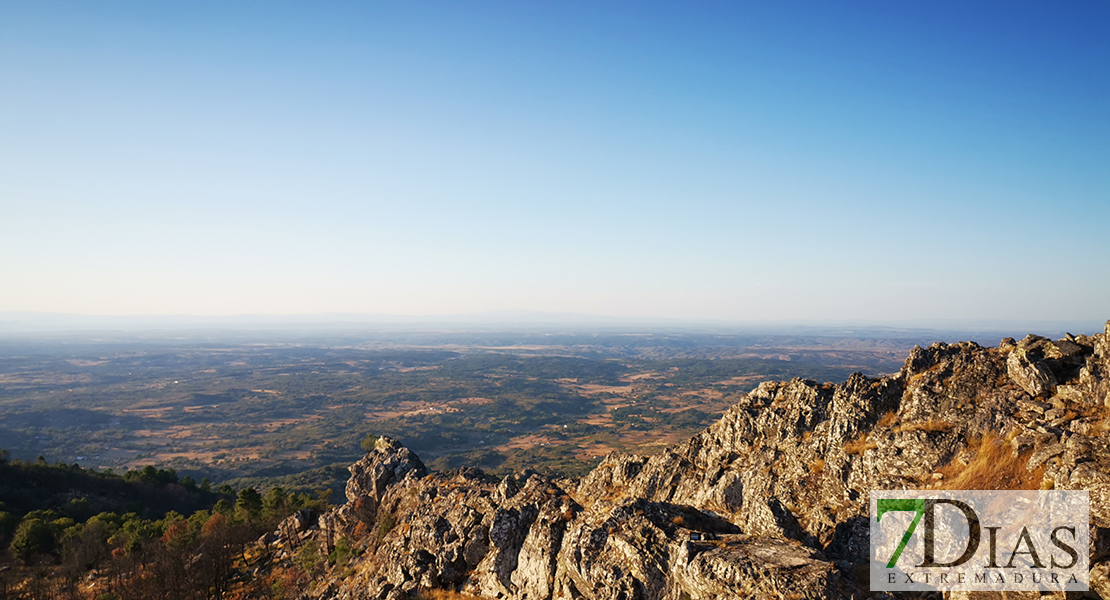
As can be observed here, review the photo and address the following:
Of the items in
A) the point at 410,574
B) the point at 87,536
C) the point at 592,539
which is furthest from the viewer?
the point at 87,536

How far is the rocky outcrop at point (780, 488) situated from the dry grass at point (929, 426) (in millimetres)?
87

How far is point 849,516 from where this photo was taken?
2462 centimetres

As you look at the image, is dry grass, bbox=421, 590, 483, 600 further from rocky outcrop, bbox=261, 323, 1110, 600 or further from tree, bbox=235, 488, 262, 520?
tree, bbox=235, 488, 262, 520

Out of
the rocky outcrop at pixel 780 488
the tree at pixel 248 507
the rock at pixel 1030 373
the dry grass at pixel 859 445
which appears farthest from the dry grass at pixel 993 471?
the tree at pixel 248 507

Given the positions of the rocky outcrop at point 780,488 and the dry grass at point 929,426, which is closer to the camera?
the rocky outcrop at point 780,488

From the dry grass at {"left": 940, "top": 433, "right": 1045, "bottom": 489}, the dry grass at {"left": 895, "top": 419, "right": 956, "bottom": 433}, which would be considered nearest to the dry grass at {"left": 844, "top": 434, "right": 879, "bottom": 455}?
the dry grass at {"left": 895, "top": 419, "right": 956, "bottom": 433}

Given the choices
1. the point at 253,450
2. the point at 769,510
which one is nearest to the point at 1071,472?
the point at 769,510

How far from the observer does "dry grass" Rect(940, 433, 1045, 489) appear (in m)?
20.6

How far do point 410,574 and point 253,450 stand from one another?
19073cm

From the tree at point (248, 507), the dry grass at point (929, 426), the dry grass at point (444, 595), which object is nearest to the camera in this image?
the dry grass at point (929, 426)

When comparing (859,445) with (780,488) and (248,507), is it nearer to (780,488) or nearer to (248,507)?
(780,488)

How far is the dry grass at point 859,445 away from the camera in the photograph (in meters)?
26.6

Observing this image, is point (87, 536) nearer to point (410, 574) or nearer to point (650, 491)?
point (410, 574)

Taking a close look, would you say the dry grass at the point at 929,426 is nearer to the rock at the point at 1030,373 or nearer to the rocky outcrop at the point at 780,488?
the rocky outcrop at the point at 780,488
